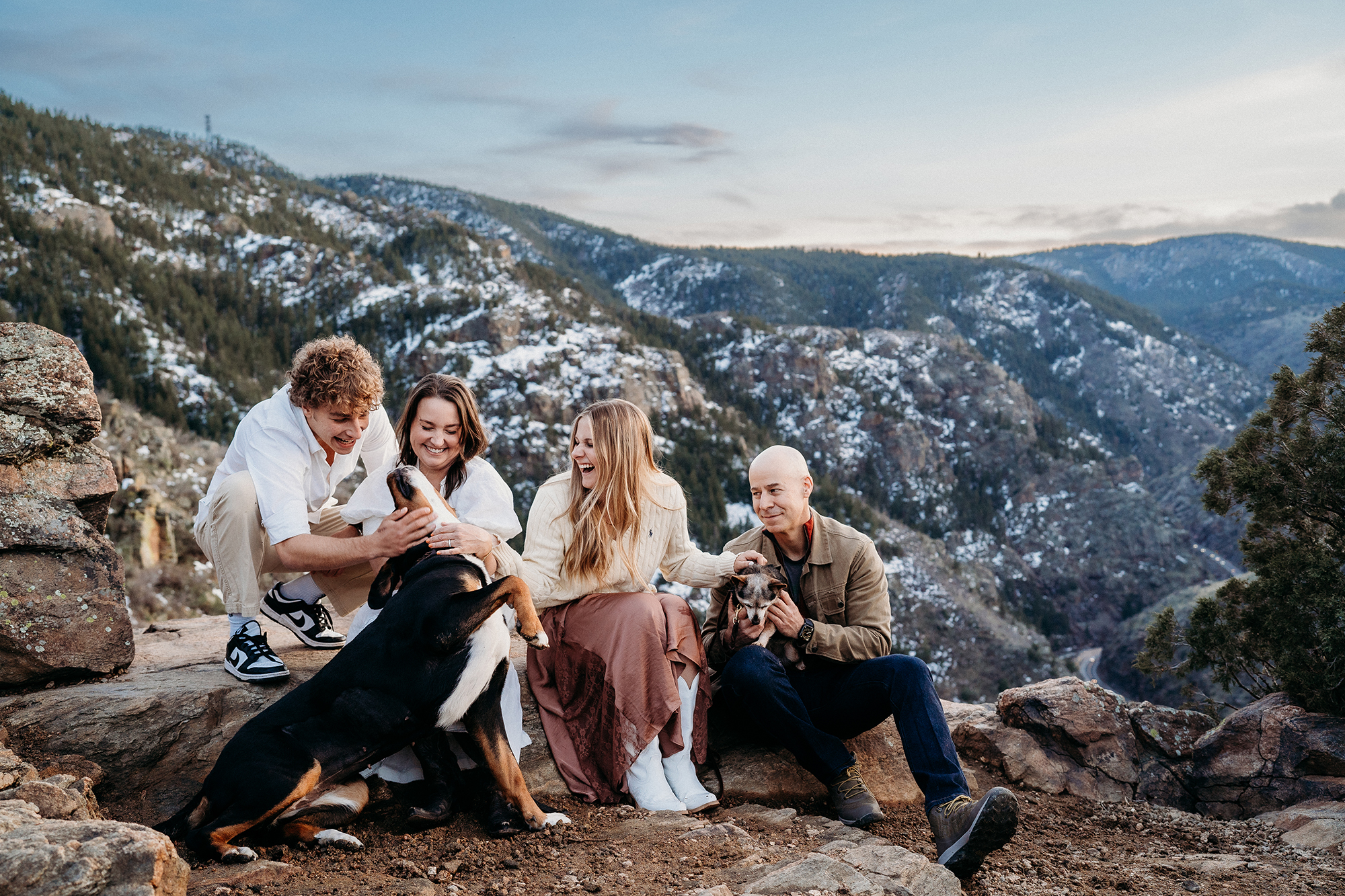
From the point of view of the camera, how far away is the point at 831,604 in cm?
465

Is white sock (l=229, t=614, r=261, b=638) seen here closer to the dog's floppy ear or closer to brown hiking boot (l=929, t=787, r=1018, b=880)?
the dog's floppy ear

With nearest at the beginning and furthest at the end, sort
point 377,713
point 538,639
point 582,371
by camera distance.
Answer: point 377,713 → point 538,639 → point 582,371

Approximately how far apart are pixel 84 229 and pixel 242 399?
37012 mm

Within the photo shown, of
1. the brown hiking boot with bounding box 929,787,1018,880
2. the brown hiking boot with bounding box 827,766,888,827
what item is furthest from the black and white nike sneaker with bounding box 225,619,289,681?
the brown hiking boot with bounding box 929,787,1018,880

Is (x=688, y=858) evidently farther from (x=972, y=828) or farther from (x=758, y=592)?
(x=758, y=592)

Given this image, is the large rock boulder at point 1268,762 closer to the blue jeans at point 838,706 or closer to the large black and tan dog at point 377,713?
the blue jeans at point 838,706

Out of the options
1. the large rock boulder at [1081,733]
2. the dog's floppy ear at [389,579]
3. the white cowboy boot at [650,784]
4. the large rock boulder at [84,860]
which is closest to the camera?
the large rock boulder at [84,860]

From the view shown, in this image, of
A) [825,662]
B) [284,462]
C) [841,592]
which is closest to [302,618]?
[284,462]

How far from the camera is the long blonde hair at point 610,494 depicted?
14.0ft

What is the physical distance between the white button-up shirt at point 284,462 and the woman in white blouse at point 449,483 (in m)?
0.40

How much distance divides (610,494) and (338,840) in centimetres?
209

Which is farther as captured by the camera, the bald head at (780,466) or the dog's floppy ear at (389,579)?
the bald head at (780,466)

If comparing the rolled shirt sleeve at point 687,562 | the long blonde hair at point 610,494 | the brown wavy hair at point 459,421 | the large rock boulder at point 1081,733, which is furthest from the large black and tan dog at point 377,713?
the large rock boulder at point 1081,733

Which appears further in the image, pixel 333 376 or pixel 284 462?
pixel 284 462
